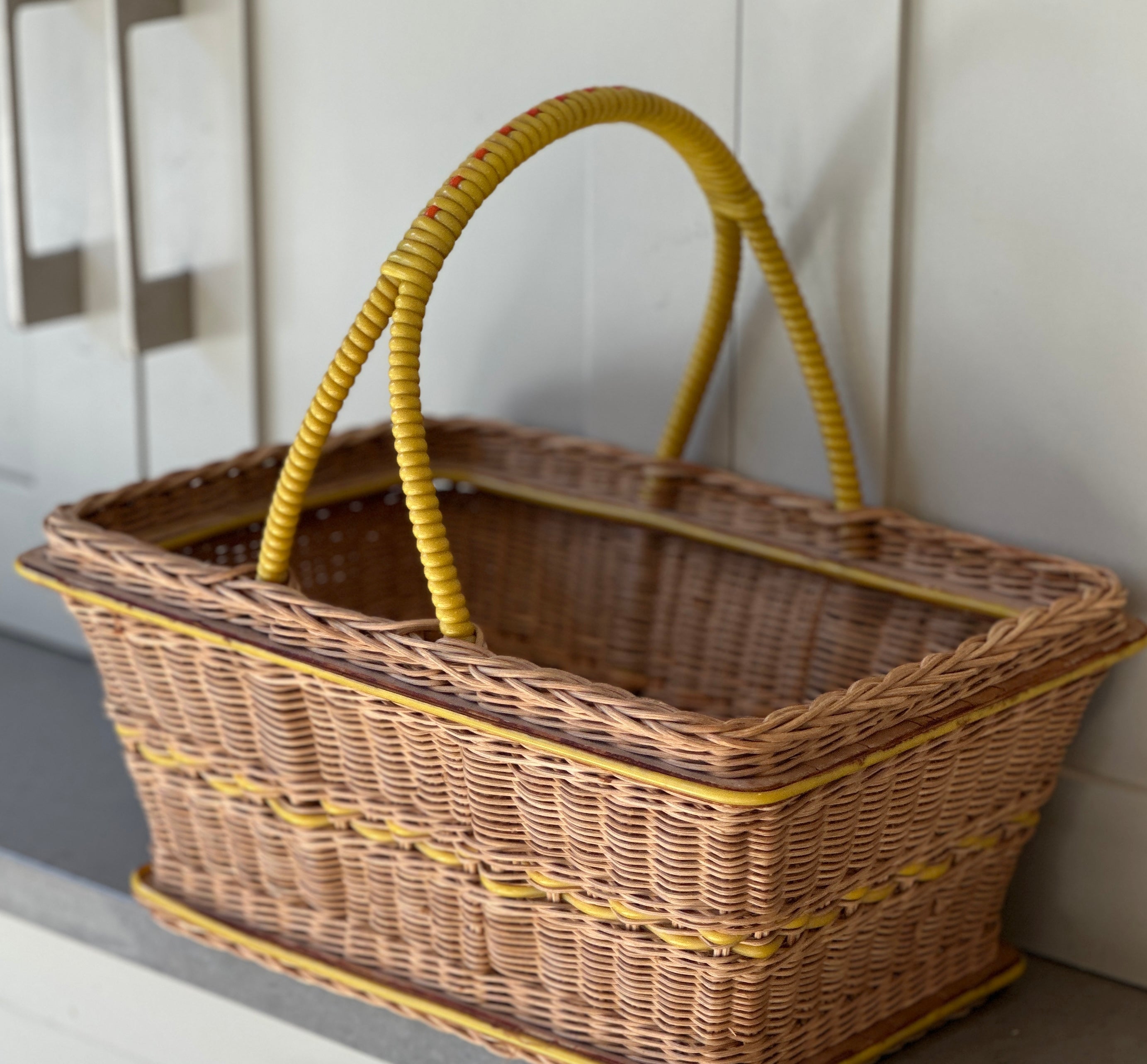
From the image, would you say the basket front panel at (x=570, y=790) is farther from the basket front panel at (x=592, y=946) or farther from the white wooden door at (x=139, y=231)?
the white wooden door at (x=139, y=231)

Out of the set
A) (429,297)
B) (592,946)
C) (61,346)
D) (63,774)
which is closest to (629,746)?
(592,946)

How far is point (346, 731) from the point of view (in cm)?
83

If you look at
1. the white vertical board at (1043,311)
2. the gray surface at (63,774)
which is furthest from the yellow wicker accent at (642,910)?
the gray surface at (63,774)

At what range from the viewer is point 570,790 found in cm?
73

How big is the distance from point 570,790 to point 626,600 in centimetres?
40

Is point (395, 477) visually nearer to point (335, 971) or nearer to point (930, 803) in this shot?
point (335, 971)

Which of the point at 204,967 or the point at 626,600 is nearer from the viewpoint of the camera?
the point at 204,967

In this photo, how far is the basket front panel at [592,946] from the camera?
76 cm

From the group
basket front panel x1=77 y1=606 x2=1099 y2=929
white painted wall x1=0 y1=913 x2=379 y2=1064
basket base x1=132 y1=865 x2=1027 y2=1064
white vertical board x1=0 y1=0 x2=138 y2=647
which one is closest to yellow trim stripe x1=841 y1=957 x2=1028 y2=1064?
basket base x1=132 y1=865 x2=1027 y2=1064

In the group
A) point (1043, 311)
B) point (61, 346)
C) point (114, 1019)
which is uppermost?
point (1043, 311)

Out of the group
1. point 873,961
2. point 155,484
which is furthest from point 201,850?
point 873,961

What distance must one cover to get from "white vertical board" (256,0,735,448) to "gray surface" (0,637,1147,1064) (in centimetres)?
31

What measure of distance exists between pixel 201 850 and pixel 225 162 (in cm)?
55

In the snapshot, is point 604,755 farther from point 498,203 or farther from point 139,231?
point 139,231
